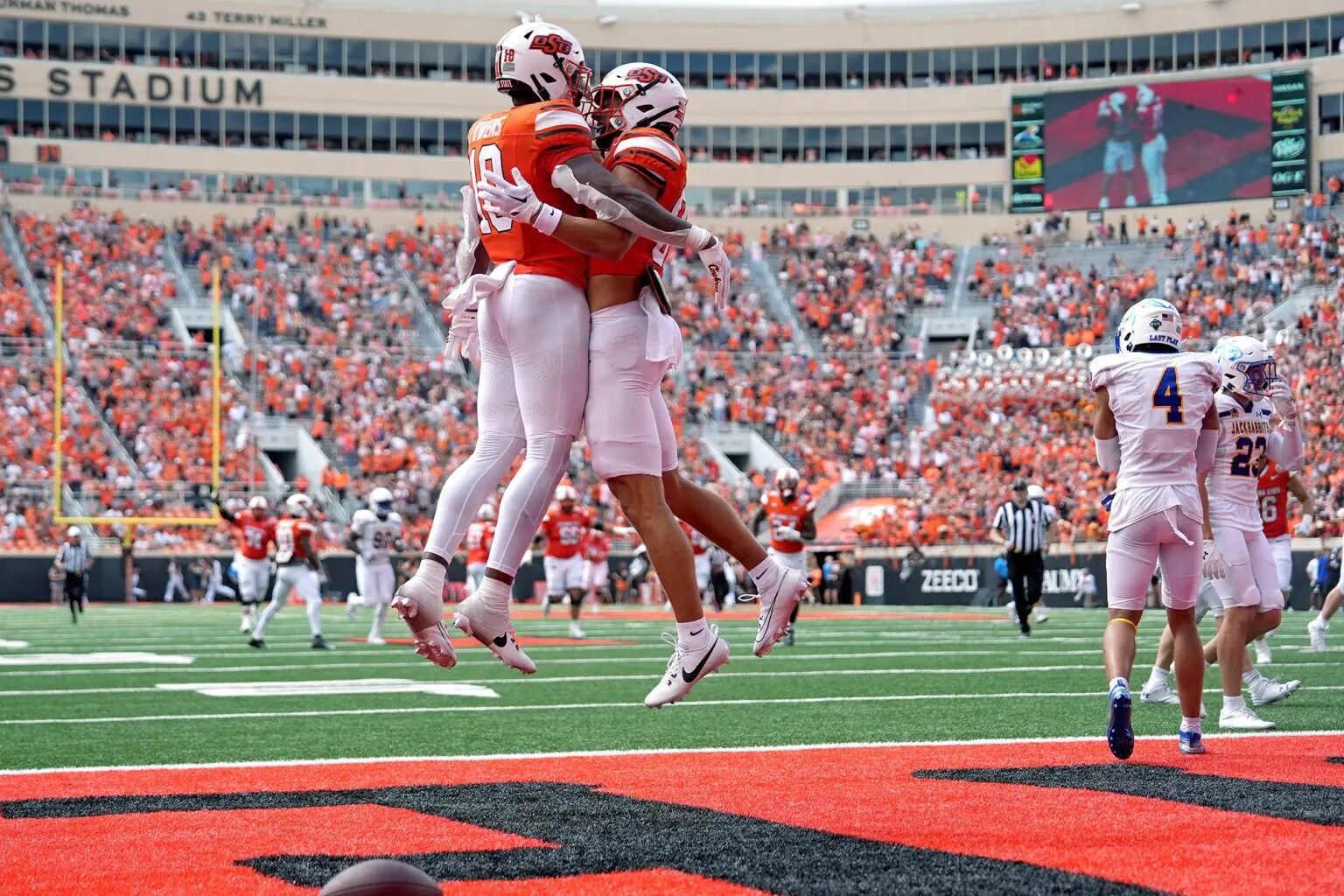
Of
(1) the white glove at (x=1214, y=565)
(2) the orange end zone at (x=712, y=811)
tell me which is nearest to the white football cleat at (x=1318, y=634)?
(1) the white glove at (x=1214, y=565)

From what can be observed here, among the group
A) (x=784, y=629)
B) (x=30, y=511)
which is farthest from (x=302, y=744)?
(x=30, y=511)

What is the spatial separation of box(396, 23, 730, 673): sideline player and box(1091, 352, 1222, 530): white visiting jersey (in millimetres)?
2342

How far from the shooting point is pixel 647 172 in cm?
592

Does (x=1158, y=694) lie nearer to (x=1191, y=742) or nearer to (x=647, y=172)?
(x=1191, y=742)

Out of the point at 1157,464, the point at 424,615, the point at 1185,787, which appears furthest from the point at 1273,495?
the point at 424,615

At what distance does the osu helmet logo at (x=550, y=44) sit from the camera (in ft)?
19.7

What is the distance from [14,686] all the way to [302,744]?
516 cm

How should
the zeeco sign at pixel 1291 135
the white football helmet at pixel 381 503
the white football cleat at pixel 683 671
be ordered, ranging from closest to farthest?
the white football cleat at pixel 683 671
the white football helmet at pixel 381 503
the zeeco sign at pixel 1291 135

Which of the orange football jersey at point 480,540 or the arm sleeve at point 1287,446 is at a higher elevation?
the arm sleeve at point 1287,446

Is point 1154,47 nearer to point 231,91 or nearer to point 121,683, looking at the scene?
point 231,91

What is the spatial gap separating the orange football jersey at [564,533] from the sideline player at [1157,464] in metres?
14.2

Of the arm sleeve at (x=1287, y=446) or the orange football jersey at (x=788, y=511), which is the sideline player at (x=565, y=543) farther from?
the arm sleeve at (x=1287, y=446)

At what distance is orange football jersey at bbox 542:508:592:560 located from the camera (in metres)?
21.7

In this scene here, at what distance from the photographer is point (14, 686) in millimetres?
12211
